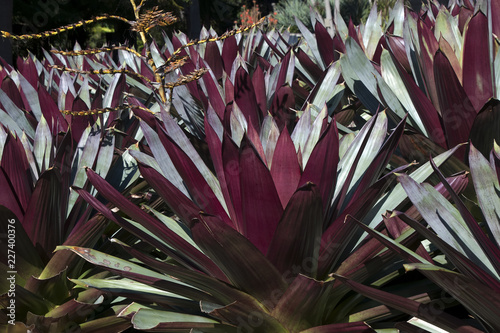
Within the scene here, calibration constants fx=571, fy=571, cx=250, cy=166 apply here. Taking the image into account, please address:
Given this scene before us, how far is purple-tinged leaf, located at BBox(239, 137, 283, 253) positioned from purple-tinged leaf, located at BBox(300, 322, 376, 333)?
0.24 metres

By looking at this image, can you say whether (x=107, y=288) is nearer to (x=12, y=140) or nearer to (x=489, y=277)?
(x=12, y=140)

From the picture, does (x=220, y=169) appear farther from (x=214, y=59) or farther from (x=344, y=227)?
(x=214, y=59)

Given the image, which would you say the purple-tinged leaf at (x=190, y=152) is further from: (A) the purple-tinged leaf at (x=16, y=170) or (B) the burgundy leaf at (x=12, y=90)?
(B) the burgundy leaf at (x=12, y=90)

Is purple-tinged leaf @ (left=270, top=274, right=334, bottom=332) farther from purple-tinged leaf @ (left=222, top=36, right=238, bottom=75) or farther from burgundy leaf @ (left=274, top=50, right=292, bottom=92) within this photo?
purple-tinged leaf @ (left=222, top=36, right=238, bottom=75)

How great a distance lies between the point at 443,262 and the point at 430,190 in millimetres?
296

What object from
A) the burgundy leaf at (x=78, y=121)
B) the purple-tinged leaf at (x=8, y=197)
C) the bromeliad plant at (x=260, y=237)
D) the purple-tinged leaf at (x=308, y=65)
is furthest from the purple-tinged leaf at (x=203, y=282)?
the purple-tinged leaf at (x=308, y=65)

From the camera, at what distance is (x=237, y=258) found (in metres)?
1.34

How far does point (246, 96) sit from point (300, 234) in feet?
3.04

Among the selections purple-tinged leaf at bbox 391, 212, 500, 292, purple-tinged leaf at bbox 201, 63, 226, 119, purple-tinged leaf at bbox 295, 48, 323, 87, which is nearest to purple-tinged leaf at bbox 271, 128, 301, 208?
purple-tinged leaf at bbox 391, 212, 500, 292

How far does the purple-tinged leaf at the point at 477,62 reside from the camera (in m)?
1.82

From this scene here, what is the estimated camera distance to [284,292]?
1.42 m

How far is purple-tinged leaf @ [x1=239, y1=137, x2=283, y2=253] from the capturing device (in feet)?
4.48

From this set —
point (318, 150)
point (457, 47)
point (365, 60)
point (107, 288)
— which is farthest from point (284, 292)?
point (457, 47)

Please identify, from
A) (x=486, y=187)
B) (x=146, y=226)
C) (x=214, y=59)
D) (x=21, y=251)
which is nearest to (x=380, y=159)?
(x=486, y=187)
